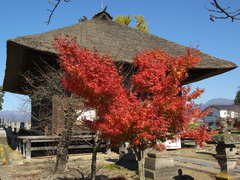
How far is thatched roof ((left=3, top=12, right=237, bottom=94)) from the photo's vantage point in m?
9.21

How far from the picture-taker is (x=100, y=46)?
11.1 m

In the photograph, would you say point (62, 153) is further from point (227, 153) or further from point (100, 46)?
point (100, 46)

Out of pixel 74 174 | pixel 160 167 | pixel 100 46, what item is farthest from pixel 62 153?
pixel 100 46

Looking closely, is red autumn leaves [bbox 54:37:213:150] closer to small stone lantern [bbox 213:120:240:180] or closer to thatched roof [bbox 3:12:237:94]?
small stone lantern [bbox 213:120:240:180]

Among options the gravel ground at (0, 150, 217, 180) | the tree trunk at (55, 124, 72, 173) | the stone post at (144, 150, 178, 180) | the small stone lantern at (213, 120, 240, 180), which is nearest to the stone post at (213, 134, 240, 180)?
the small stone lantern at (213, 120, 240, 180)

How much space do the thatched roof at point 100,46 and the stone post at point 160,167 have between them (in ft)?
12.4

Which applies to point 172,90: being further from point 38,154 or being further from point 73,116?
point 38,154

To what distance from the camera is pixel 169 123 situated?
4484mm

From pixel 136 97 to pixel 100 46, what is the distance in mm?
6859

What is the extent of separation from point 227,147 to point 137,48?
7577mm

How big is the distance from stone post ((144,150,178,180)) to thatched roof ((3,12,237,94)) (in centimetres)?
378

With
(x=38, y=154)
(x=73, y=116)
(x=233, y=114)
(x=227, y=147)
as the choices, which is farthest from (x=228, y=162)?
(x=233, y=114)

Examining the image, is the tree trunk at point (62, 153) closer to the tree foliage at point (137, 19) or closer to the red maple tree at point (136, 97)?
the red maple tree at point (136, 97)

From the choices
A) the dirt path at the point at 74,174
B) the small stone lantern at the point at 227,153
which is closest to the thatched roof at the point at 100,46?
the dirt path at the point at 74,174
